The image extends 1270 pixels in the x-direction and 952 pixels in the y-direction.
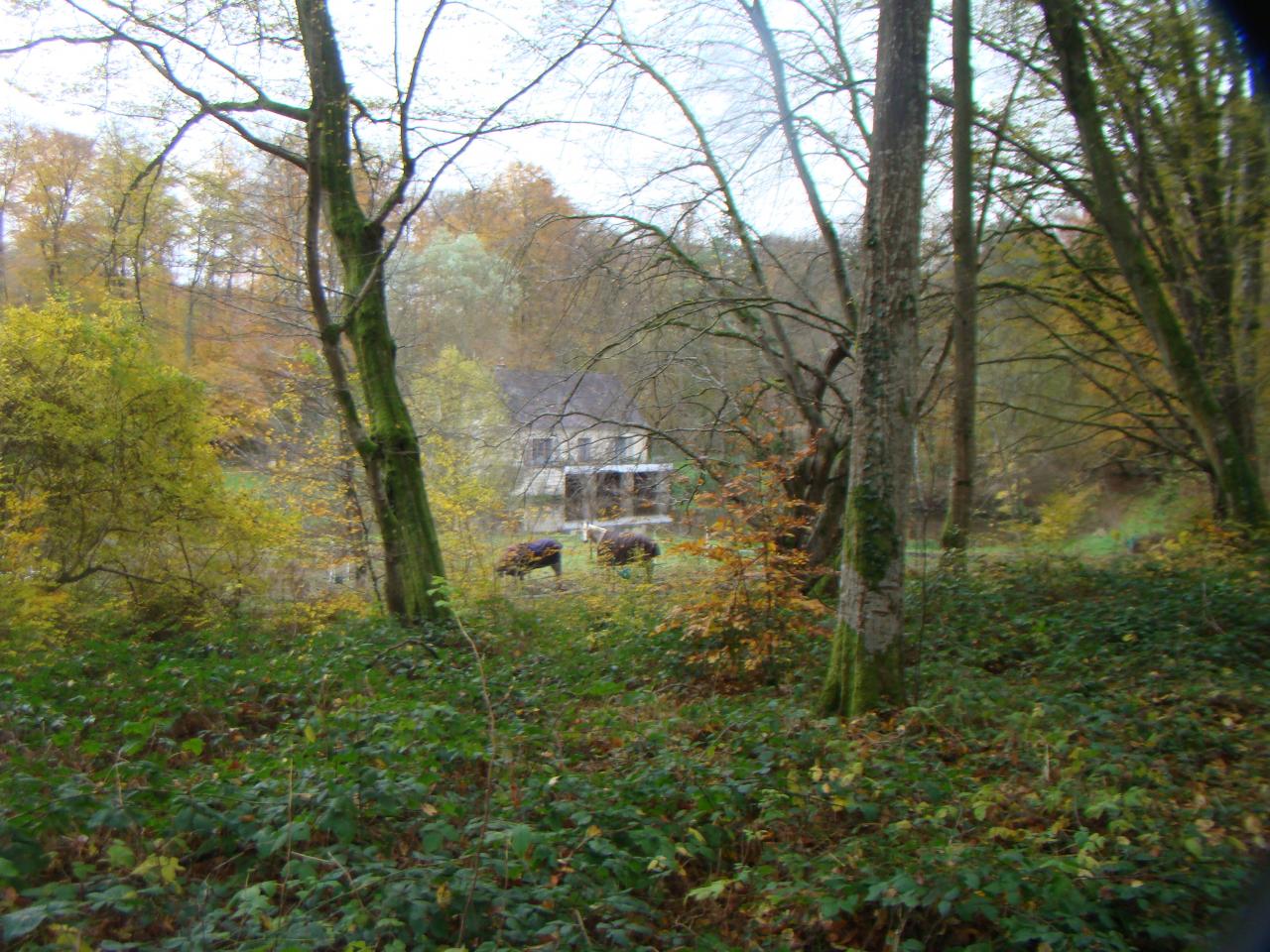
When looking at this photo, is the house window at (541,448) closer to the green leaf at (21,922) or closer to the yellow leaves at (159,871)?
the yellow leaves at (159,871)

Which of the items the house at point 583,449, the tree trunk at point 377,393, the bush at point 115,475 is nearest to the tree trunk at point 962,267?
the house at point 583,449

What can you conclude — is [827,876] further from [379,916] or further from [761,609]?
[761,609]

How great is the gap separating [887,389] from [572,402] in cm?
703

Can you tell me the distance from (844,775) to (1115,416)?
46.7 ft

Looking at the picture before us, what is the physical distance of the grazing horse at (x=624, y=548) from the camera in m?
14.0

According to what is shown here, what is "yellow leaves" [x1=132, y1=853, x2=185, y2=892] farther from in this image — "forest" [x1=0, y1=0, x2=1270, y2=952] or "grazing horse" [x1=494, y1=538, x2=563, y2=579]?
"grazing horse" [x1=494, y1=538, x2=563, y2=579]

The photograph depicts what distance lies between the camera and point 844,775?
4.63 m

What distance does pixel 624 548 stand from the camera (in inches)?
591

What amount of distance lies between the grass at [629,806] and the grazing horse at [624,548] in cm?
618

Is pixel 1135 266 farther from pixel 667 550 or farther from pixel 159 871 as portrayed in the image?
pixel 159 871

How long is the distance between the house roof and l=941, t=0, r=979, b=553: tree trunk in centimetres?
449

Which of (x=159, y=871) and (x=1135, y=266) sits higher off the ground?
(x=1135, y=266)

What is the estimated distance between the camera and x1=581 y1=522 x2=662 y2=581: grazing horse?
45.9 ft

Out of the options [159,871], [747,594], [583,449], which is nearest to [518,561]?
[583,449]
